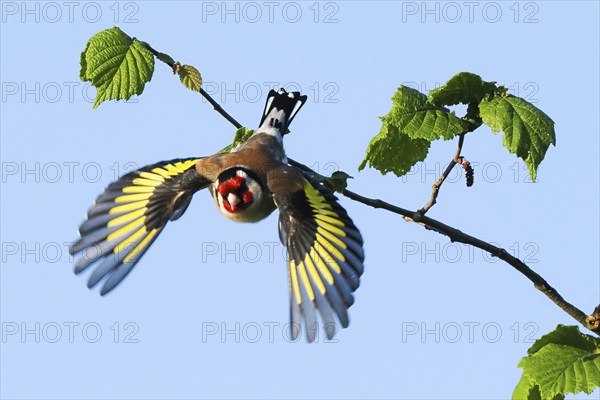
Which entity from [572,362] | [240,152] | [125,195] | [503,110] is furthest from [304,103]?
[572,362]

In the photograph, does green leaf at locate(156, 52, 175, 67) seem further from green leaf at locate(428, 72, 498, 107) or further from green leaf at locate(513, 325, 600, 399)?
green leaf at locate(513, 325, 600, 399)

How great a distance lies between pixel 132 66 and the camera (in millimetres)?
3756

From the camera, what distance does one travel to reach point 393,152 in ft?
12.8

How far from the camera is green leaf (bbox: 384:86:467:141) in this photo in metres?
3.52

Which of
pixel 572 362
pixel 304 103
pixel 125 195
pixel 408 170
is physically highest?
pixel 304 103

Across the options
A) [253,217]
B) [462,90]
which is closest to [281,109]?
[253,217]

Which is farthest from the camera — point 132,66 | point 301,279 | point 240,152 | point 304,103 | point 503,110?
point 304,103

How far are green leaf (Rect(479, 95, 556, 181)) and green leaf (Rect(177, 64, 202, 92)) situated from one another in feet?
4.14

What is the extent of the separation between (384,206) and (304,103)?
8.13ft

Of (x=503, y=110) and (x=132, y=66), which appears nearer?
(x=503, y=110)

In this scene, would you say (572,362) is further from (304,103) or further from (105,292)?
(304,103)

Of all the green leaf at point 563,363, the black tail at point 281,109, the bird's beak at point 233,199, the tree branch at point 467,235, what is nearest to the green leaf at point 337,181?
the tree branch at point 467,235

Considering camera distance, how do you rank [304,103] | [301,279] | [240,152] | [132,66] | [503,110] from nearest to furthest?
[503,110] < [132,66] < [301,279] < [240,152] < [304,103]

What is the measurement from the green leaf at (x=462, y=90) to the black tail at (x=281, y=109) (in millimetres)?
1748
